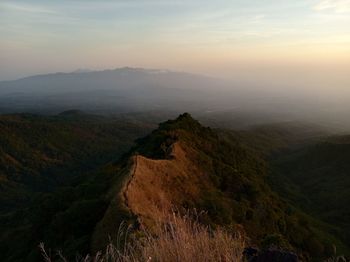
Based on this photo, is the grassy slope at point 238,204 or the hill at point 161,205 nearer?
the hill at point 161,205

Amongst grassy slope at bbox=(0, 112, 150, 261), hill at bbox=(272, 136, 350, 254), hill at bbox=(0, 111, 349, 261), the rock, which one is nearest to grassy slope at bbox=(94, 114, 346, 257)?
hill at bbox=(0, 111, 349, 261)

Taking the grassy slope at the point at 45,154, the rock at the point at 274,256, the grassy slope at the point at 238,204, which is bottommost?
the grassy slope at the point at 45,154

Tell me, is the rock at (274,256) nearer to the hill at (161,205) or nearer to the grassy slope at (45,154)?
the hill at (161,205)

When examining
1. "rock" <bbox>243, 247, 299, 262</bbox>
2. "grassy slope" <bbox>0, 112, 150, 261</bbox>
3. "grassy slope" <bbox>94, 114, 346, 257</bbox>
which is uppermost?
"rock" <bbox>243, 247, 299, 262</bbox>

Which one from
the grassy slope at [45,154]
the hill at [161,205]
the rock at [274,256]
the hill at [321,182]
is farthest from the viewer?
the grassy slope at [45,154]

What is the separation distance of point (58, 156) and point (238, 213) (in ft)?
351

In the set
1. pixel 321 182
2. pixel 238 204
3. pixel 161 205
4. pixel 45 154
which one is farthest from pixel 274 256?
pixel 45 154

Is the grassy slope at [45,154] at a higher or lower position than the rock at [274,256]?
lower

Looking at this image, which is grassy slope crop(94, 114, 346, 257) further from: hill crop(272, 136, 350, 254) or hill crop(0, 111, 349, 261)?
hill crop(272, 136, 350, 254)

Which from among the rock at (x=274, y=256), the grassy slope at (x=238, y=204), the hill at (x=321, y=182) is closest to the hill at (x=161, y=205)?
the grassy slope at (x=238, y=204)

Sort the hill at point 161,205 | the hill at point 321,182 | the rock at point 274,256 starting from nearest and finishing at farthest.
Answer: the rock at point 274,256 < the hill at point 161,205 < the hill at point 321,182

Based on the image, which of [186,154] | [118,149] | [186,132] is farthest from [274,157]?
[186,154]

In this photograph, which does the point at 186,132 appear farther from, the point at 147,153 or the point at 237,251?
the point at 237,251

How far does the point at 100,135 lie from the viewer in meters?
160
